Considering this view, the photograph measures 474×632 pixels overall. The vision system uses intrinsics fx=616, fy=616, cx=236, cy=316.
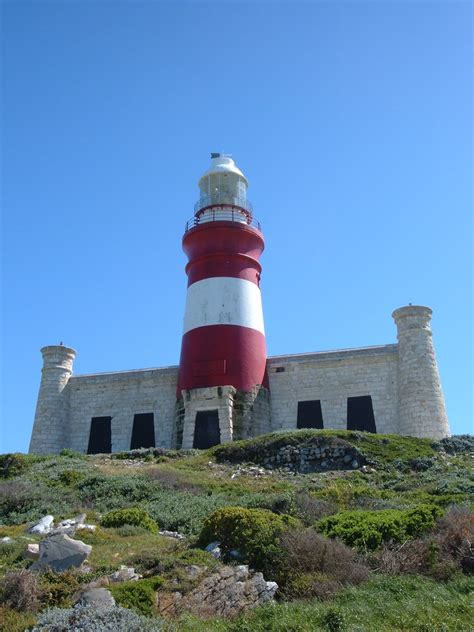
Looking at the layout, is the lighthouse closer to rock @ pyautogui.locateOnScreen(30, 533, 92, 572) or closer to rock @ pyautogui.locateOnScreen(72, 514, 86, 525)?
rock @ pyautogui.locateOnScreen(72, 514, 86, 525)

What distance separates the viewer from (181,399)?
26000 millimetres

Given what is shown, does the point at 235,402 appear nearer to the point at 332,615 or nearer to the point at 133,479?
the point at 133,479

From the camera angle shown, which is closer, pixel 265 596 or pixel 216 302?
pixel 265 596

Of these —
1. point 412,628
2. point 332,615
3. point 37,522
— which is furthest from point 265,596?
point 37,522

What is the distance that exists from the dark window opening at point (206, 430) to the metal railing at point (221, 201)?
32.5 ft

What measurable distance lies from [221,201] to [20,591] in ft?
75.8

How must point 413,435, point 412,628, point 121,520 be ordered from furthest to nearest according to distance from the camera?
point 413,435 < point 121,520 < point 412,628

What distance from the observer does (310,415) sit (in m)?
25.7

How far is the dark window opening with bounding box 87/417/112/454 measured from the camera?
27.3 m

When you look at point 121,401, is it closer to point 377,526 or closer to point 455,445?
point 455,445

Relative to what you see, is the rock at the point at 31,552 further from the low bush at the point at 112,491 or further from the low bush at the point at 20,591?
the low bush at the point at 112,491

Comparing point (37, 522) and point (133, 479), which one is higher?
point (133, 479)

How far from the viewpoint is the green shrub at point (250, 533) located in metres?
8.91

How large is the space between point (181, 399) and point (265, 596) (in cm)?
1821
